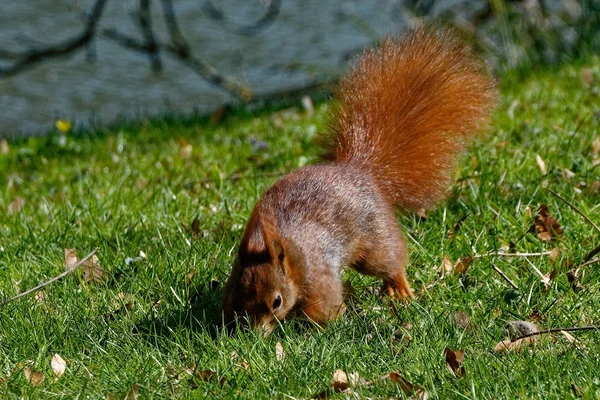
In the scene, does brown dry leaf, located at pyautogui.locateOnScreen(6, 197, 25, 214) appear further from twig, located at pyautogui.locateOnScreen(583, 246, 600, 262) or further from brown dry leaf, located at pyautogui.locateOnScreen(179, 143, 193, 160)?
twig, located at pyautogui.locateOnScreen(583, 246, 600, 262)

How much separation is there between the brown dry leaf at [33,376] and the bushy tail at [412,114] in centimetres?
129

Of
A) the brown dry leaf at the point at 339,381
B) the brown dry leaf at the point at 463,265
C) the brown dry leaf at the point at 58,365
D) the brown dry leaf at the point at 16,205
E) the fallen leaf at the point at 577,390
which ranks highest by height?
the fallen leaf at the point at 577,390

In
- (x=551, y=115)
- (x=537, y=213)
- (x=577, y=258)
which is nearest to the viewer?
(x=577, y=258)

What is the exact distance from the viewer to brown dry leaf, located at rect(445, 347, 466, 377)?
2656mm

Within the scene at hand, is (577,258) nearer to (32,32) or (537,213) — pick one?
(537,213)

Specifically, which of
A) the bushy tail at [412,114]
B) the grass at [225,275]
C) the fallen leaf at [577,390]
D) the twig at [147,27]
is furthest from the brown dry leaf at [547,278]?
the twig at [147,27]

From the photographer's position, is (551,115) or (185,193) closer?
(185,193)

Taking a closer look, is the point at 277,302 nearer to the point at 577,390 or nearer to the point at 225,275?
the point at 225,275

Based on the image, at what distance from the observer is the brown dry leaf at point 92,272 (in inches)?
139

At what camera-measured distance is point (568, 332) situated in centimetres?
288

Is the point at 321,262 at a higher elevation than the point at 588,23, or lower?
higher

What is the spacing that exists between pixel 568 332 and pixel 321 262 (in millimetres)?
741

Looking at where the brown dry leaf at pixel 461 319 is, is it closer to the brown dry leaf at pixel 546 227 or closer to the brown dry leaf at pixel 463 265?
the brown dry leaf at pixel 463 265

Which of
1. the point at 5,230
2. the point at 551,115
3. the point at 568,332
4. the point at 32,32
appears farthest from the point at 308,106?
the point at 32,32
